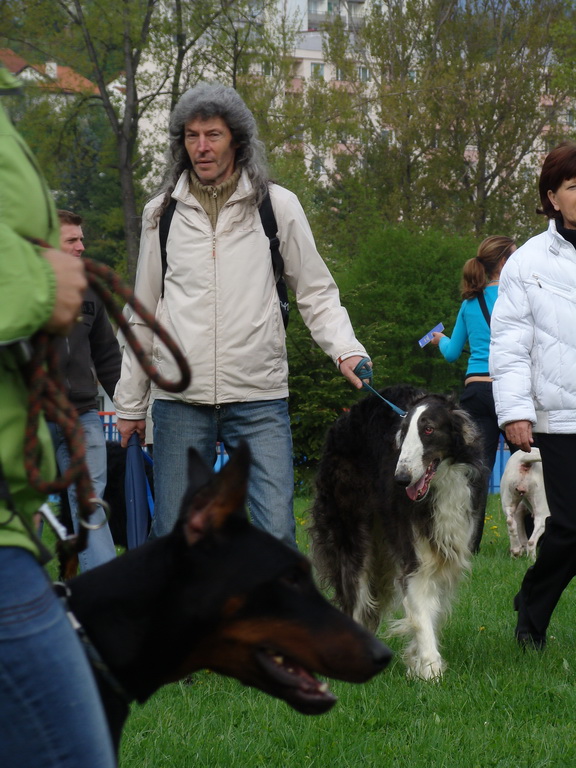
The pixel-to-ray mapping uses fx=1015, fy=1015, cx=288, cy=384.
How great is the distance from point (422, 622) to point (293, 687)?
3.67 m

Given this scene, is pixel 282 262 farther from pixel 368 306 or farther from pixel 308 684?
pixel 368 306

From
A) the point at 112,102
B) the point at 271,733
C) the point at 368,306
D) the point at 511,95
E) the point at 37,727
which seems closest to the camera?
the point at 37,727

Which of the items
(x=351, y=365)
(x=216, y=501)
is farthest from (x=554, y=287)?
(x=216, y=501)

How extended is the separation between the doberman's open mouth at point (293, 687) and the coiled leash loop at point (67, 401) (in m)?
0.48

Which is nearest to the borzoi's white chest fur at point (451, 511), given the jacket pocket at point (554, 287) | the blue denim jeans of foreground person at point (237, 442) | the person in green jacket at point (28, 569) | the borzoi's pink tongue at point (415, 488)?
the borzoi's pink tongue at point (415, 488)

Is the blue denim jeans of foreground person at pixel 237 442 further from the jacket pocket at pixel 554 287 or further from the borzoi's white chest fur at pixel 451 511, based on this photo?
the jacket pocket at pixel 554 287

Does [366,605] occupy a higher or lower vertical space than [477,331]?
lower

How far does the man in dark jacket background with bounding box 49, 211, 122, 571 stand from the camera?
601 cm

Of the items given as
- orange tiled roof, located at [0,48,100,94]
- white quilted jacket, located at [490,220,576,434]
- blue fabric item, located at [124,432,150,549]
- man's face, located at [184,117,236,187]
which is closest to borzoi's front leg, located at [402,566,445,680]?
white quilted jacket, located at [490,220,576,434]

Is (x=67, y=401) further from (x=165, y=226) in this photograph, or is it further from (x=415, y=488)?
(x=415, y=488)

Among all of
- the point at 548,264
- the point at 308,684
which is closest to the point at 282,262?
the point at 548,264

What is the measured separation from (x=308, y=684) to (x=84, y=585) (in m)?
0.54

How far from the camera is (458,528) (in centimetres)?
592

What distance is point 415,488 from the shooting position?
5.80 metres
